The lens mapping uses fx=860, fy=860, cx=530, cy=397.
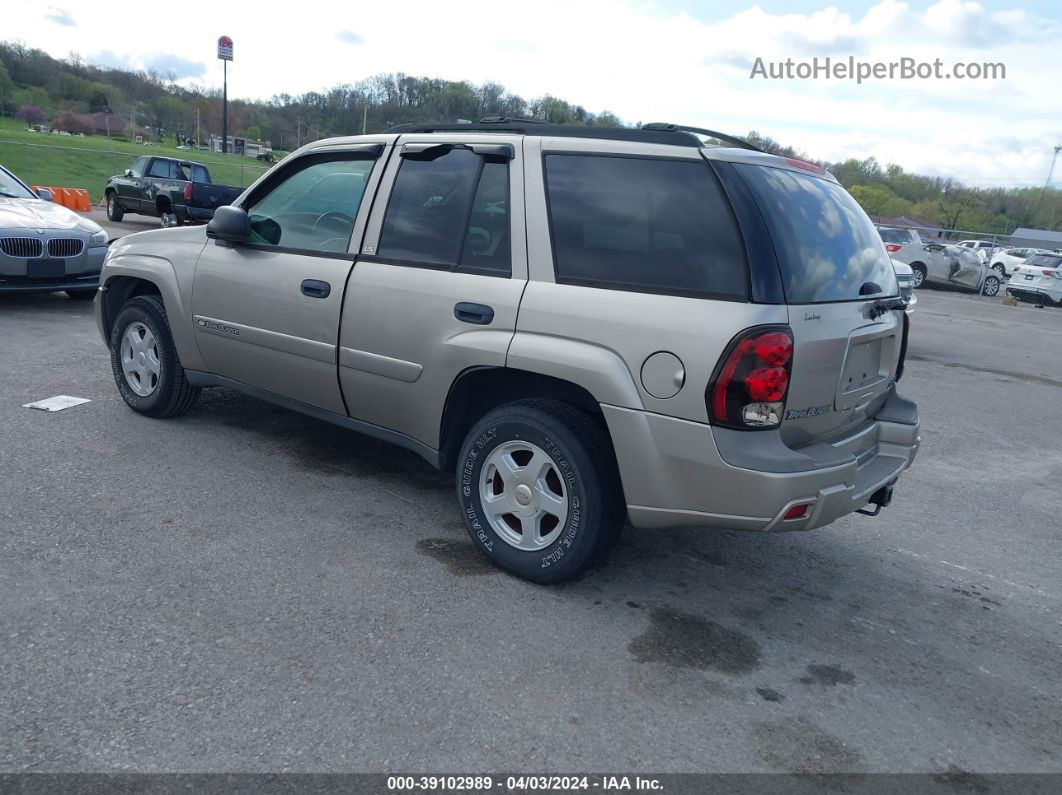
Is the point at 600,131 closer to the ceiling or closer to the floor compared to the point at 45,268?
closer to the ceiling

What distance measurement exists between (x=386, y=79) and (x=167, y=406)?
15512 millimetres

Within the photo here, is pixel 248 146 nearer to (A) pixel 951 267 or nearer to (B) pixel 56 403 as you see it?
(A) pixel 951 267

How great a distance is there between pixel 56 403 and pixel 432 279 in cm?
335

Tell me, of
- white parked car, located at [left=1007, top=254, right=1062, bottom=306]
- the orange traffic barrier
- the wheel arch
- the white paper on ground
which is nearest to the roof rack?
the wheel arch

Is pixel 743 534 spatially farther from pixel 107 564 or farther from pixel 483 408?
pixel 107 564

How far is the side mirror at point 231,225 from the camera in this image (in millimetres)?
4770

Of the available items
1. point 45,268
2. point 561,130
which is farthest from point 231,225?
point 45,268

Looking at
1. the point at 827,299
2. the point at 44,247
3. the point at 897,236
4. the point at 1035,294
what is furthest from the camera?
the point at 897,236

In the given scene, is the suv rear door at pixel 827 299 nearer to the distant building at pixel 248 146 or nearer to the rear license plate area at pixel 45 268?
the rear license plate area at pixel 45 268

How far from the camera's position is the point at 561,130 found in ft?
12.6

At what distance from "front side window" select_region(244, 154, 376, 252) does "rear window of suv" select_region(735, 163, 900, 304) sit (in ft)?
6.84

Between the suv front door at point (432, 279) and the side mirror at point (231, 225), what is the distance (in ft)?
2.95

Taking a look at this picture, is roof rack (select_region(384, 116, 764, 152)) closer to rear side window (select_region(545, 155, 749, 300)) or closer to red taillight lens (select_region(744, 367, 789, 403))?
rear side window (select_region(545, 155, 749, 300))

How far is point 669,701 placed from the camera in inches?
117
